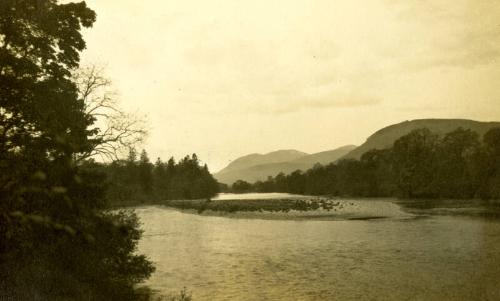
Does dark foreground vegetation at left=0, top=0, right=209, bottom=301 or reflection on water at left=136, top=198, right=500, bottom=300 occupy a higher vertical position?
dark foreground vegetation at left=0, top=0, right=209, bottom=301

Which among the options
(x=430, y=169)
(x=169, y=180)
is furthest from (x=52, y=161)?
(x=169, y=180)

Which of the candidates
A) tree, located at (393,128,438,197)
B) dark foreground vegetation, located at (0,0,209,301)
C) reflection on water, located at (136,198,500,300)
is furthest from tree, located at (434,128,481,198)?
dark foreground vegetation, located at (0,0,209,301)

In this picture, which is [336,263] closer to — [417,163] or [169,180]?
[417,163]

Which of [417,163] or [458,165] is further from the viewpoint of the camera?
[417,163]

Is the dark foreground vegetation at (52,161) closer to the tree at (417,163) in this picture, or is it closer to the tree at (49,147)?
the tree at (49,147)

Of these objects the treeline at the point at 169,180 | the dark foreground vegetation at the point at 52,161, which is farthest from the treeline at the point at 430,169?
the dark foreground vegetation at the point at 52,161

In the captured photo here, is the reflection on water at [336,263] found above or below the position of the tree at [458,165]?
below

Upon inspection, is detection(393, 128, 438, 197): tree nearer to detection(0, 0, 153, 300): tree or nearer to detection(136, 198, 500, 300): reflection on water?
detection(136, 198, 500, 300): reflection on water
